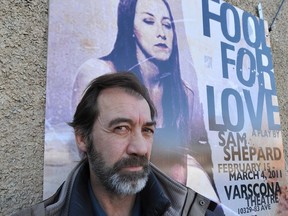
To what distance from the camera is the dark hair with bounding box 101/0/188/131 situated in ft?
5.98

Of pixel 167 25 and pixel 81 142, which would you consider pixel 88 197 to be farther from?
pixel 167 25

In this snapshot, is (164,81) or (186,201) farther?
(164,81)

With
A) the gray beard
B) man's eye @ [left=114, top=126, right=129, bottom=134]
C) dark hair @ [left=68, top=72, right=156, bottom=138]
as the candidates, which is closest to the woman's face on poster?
dark hair @ [left=68, top=72, right=156, bottom=138]

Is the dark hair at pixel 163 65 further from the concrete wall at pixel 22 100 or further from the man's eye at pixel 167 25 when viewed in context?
the concrete wall at pixel 22 100

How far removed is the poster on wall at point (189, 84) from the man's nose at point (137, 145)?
0.39 meters

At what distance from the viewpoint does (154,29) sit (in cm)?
199

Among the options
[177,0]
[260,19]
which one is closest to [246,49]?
[260,19]

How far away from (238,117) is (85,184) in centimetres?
135

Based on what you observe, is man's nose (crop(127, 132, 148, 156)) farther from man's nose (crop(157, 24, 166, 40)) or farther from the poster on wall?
man's nose (crop(157, 24, 166, 40))

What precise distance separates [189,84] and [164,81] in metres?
0.21

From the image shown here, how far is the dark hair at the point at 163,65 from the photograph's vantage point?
71.8 inches

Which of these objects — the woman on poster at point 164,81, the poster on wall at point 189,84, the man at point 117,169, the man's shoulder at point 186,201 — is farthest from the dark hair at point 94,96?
the man's shoulder at point 186,201

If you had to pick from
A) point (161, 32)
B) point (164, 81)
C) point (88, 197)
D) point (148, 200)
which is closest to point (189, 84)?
point (164, 81)

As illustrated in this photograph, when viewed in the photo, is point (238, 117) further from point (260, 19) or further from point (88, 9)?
point (88, 9)
